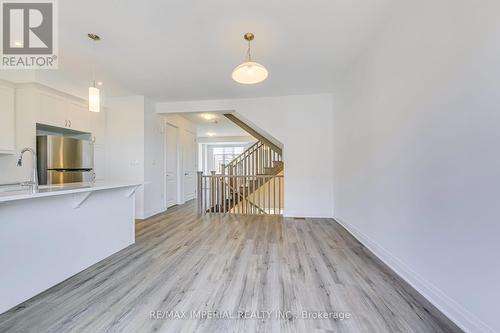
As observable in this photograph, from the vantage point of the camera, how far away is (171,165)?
19.2 ft

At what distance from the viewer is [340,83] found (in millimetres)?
3928

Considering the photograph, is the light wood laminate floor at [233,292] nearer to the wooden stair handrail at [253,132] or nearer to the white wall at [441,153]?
the white wall at [441,153]

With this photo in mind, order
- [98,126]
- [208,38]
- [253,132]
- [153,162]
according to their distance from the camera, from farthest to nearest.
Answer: [253,132], [153,162], [98,126], [208,38]

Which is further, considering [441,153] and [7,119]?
[7,119]

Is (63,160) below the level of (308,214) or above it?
above

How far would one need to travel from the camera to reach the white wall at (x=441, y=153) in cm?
126

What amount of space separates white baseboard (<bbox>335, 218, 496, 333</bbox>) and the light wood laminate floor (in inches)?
2.3

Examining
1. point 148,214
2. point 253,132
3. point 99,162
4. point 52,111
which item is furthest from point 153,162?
point 253,132

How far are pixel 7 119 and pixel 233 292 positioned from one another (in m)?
4.14

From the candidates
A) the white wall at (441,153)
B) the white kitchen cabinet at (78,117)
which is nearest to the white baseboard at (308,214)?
the white wall at (441,153)

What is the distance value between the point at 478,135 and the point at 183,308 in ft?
7.65

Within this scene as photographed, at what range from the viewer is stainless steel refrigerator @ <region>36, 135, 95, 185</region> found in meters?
3.51

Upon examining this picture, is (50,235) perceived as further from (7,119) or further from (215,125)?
(215,125)

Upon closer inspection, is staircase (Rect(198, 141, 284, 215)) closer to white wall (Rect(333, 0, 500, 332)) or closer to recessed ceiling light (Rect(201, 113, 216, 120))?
recessed ceiling light (Rect(201, 113, 216, 120))
